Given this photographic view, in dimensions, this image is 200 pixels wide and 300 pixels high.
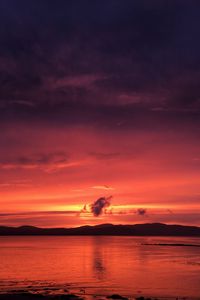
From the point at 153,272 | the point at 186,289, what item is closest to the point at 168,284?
the point at 186,289

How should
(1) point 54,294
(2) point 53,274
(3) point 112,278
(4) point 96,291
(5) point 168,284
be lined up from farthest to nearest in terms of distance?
1. (2) point 53,274
2. (3) point 112,278
3. (5) point 168,284
4. (4) point 96,291
5. (1) point 54,294

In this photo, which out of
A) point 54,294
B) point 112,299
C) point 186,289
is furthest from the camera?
point 186,289

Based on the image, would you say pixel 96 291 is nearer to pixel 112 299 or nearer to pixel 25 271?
pixel 112 299

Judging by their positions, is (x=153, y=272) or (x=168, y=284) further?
(x=153, y=272)

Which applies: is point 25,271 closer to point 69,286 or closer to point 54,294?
point 69,286

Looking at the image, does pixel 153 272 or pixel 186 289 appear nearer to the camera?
pixel 186 289

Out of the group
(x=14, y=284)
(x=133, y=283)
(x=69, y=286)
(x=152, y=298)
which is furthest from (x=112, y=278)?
(x=152, y=298)

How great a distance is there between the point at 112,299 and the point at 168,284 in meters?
17.3

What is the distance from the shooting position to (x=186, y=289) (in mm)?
53000

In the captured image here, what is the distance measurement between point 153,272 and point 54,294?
30.9 meters

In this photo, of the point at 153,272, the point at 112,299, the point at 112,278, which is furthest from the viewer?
the point at 153,272

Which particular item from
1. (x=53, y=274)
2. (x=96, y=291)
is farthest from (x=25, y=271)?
(x=96, y=291)

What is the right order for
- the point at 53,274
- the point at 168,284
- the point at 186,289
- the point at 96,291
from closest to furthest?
the point at 96,291 → the point at 186,289 → the point at 168,284 → the point at 53,274

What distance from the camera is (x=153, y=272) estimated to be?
73125 millimetres
